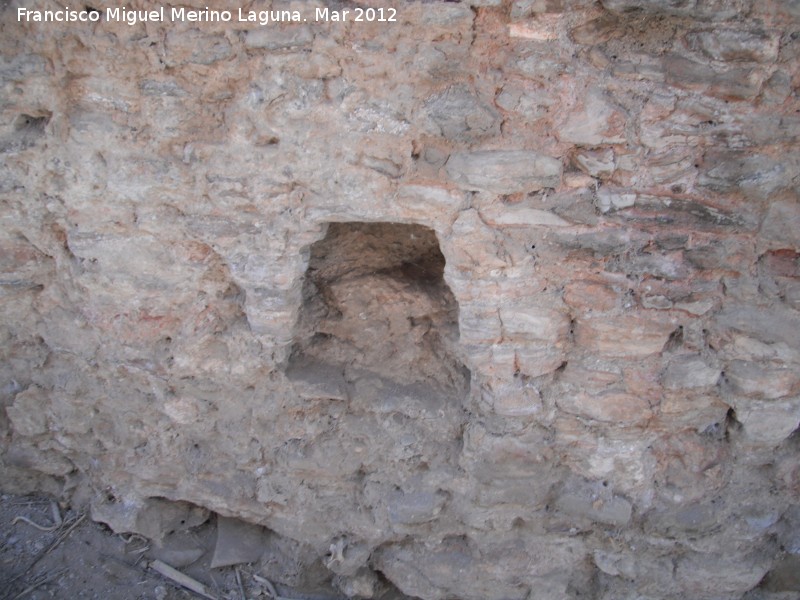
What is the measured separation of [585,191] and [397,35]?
720 mm

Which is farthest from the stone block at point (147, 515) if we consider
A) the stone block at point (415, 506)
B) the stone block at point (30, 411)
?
the stone block at point (415, 506)

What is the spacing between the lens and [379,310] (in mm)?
2693

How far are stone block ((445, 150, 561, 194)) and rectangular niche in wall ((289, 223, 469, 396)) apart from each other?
1.98 ft

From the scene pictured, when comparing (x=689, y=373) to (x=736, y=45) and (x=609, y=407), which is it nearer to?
(x=609, y=407)

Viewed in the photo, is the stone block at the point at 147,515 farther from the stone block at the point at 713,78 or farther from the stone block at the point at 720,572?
the stone block at the point at 713,78

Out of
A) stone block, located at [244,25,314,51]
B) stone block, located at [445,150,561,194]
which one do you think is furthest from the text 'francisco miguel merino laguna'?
stone block, located at [445,150,561,194]

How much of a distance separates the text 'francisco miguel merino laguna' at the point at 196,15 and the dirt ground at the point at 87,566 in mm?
2193

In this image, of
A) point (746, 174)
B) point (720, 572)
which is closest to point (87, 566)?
point (720, 572)

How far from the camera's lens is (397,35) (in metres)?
2.02

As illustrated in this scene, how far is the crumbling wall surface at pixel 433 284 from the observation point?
203 cm

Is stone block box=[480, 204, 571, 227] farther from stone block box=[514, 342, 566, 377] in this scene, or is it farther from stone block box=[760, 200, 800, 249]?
stone block box=[760, 200, 800, 249]

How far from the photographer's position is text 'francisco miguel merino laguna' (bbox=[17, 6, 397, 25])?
2.00m

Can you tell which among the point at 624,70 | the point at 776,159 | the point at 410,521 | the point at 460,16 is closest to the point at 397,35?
the point at 460,16

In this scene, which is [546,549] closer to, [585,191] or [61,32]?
[585,191]
